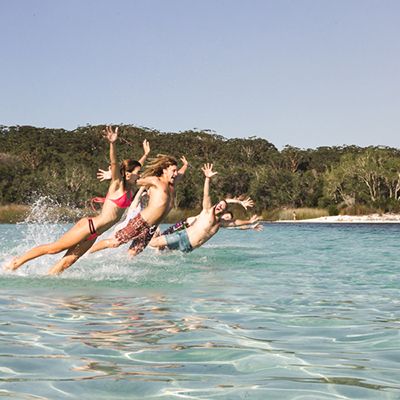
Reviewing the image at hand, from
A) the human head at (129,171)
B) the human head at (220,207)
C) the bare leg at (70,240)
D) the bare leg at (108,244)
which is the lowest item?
the bare leg at (108,244)

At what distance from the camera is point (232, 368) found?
147 inches

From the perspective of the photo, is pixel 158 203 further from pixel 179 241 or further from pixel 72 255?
pixel 179 241

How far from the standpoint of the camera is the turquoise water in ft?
11.0

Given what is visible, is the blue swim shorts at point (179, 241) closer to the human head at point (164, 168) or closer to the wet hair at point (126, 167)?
the human head at point (164, 168)

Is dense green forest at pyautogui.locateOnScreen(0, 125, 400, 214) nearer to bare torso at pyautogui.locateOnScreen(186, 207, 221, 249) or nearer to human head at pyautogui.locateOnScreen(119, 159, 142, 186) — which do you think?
bare torso at pyautogui.locateOnScreen(186, 207, 221, 249)

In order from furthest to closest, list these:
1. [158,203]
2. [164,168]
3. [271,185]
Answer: [271,185] < [164,168] < [158,203]

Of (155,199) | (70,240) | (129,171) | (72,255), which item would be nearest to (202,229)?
(155,199)

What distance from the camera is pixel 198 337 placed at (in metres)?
4.64

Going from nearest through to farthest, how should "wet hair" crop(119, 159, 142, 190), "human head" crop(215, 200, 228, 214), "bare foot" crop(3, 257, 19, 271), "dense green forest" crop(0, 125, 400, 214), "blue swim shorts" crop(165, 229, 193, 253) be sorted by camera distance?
1. "wet hair" crop(119, 159, 142, 190)
2. "bare foot" crop(3, 257, 19, 271)
3. "blue swim shorts" crop(165, 229, 193, 253)
4. "human head" crop(215, 200, 228, 214)
5. "dense green forest" crop(0, 125, 400, 214)

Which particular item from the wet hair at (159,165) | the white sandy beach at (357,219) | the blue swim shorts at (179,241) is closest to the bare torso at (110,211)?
the wet hair at (159,165)

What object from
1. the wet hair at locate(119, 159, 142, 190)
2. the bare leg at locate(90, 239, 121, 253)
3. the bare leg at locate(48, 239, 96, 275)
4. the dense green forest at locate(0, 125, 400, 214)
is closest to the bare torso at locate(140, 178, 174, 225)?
the bare leg at locate(90, 239, 121, 253)

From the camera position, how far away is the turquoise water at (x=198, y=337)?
11.0 ft

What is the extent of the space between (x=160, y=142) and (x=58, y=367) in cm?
11227

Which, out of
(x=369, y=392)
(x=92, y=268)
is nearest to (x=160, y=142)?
(x=92, y=268)
